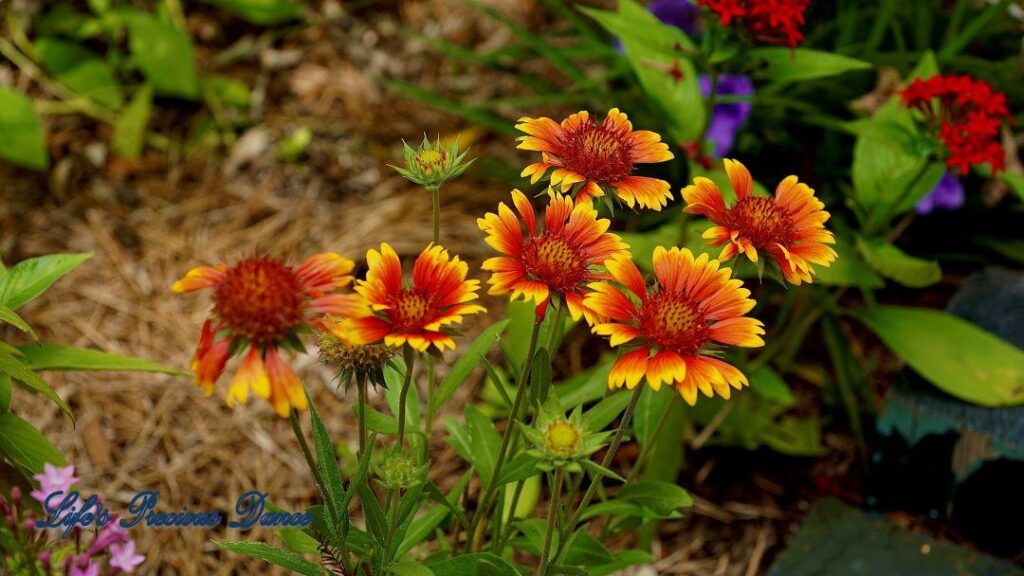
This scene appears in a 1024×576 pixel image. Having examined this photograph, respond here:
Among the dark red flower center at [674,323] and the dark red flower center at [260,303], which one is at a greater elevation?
the dark red flower center at [260,303]

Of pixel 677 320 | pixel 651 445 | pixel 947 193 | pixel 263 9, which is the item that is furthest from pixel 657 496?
pixel 263 9

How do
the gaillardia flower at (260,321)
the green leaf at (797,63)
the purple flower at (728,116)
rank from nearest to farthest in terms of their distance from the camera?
1. the gaillardia flower at (260,321)
2. the green leaf at (797,63)
3. the purple flower at (728,116)

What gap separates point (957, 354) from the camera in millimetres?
1746

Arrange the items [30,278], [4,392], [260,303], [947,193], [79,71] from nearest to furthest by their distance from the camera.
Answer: [260,303]
[4,392]
[30,278]
[947,193]
[79,71]

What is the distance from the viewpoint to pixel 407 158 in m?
1.05

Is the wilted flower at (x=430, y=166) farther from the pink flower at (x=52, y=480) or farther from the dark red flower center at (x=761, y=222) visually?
the pink flower at (x=52, y=480)

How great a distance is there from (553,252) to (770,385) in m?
0.97

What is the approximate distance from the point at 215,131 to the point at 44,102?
40 centimetres

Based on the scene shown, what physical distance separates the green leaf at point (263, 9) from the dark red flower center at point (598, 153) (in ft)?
5.28

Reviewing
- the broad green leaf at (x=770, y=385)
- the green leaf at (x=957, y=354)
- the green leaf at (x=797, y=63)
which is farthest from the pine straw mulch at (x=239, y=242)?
the green leaf at (x=797, y=63)

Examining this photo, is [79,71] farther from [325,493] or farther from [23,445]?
[325,493]

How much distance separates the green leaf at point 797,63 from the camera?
1554mm

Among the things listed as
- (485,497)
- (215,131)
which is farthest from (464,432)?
Answer: (215,131)

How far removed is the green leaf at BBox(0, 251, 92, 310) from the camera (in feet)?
3.96
